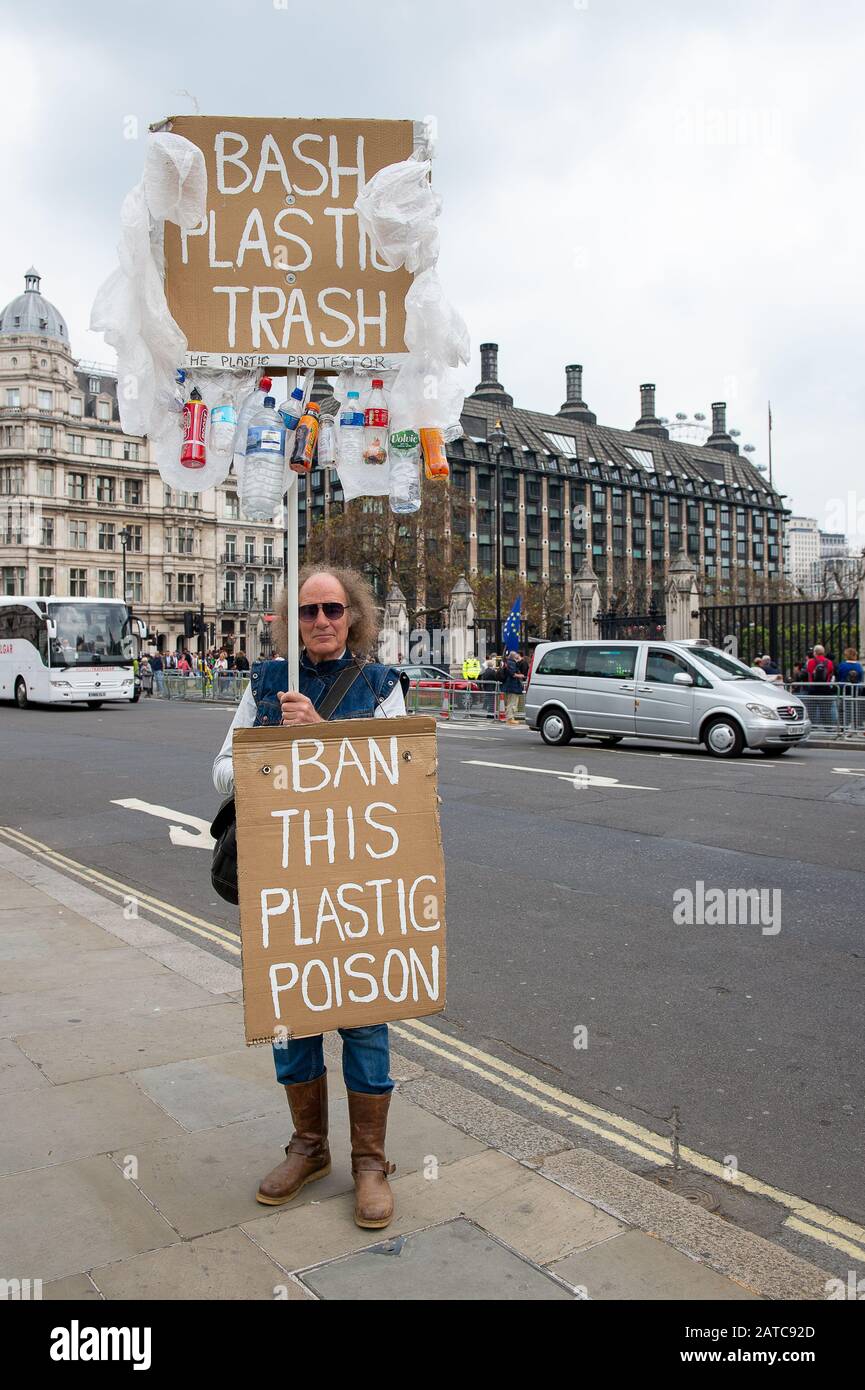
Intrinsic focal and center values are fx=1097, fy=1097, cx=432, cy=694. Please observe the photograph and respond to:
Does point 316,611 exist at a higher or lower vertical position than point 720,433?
lower

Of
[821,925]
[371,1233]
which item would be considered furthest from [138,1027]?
[821,925]

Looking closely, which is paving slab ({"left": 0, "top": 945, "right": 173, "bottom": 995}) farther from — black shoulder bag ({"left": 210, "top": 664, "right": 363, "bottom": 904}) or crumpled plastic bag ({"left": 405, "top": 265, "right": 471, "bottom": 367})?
crumpled plastic bag ({"left": 405, "top": 265, "right": 471, "bottom": 367})

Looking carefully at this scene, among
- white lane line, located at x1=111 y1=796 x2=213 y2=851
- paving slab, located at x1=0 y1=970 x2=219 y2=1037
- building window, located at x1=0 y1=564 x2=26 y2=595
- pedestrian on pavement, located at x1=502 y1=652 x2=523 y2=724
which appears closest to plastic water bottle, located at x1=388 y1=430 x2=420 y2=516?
paving slab, located at x1=0 y1=970 x2=219 y2=1037

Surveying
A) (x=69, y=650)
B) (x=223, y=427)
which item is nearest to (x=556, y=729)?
(x=223, y=427)

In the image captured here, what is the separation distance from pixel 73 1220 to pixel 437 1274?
109 cm

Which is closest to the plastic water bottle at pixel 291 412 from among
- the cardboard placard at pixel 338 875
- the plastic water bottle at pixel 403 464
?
the plastic water bottle at pixel 403 464

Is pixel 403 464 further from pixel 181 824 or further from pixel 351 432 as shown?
pixel 181 824

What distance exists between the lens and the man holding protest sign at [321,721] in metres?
3.35

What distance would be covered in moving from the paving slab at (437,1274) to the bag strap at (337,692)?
158 cm

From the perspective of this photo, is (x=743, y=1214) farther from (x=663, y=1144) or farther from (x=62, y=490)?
(x=62, y=490)

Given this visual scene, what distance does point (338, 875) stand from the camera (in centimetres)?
339

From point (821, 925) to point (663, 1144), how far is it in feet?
10.8

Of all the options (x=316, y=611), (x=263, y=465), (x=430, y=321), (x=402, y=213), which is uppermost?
(x=402, y=213)

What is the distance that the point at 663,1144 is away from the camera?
3.93 meters
